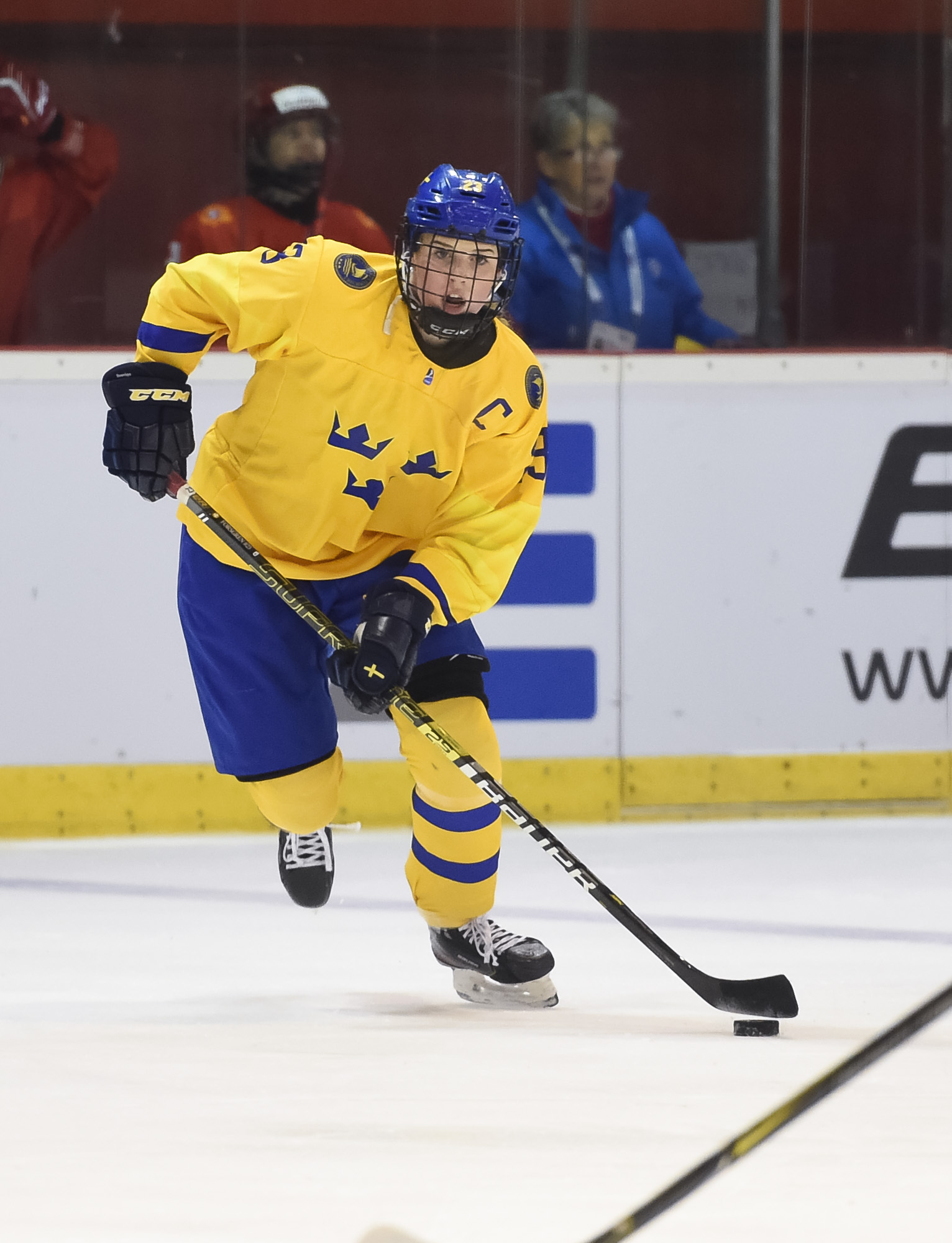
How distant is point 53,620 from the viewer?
3.97 metres

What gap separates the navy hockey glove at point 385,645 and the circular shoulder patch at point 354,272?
0.43m

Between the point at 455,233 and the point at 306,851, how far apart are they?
1027mm

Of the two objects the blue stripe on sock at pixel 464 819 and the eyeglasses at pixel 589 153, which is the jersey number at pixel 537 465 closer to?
the blue stripe on sock at pixel 464 819

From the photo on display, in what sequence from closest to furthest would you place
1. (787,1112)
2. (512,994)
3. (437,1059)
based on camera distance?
1. (787,1112)
2. (437,1059)
3. (512,994)

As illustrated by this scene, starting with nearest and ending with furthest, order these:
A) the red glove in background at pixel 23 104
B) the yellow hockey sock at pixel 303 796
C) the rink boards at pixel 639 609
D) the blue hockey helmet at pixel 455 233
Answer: the blue hockey helmet at pixel 455 233, the yellow hockey sock at pixel 303 796, the rink boards at pixel 639 609, the red glove in background at pixel 23 104

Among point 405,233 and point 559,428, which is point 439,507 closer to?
point 405,233

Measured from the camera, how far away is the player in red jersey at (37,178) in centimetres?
412

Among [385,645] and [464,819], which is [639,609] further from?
[385,645]

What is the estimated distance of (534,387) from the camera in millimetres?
2668

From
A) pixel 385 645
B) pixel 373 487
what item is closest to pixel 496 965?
pixel 385 645

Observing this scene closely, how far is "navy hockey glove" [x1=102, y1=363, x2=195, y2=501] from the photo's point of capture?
2.60 m

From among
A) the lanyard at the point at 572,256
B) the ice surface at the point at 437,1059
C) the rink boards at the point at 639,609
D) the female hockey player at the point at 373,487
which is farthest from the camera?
the lanyard at the point at 572,256

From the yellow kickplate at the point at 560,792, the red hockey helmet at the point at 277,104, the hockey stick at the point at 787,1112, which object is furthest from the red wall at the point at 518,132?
the hockey stick at the point at 787,1112

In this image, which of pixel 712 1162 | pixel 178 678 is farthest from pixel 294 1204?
pixel 178 678
